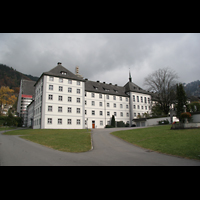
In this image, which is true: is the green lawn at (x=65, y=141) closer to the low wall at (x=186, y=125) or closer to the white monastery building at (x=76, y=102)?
the low wall at (x=186, y=125)

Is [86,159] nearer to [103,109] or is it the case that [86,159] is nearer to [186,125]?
[186,125]

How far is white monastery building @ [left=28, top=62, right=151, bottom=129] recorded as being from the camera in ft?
128

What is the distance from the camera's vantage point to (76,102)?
1700 inches

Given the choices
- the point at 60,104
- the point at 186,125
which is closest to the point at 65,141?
the point at 186,125

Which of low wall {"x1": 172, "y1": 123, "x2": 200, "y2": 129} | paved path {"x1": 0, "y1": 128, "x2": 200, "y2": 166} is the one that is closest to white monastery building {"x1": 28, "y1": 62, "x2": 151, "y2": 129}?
low wall {"x1": 172, "y1": 123, "x2": 200, "y2": 129}

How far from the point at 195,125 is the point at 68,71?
34567 millimetres

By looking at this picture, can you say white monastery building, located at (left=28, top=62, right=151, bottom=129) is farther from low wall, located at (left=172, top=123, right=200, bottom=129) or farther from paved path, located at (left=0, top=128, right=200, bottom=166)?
paved path, located at (left=0, top=128, right=200, bottom=166)

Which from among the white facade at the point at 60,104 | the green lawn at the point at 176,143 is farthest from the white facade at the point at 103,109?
the green lawn at the point at 176,143

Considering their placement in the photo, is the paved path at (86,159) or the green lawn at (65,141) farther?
the green lawn at (65,141)

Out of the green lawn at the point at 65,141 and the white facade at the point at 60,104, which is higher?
the white facade at the point at 60,104

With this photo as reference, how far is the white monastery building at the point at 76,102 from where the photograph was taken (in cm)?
3912
